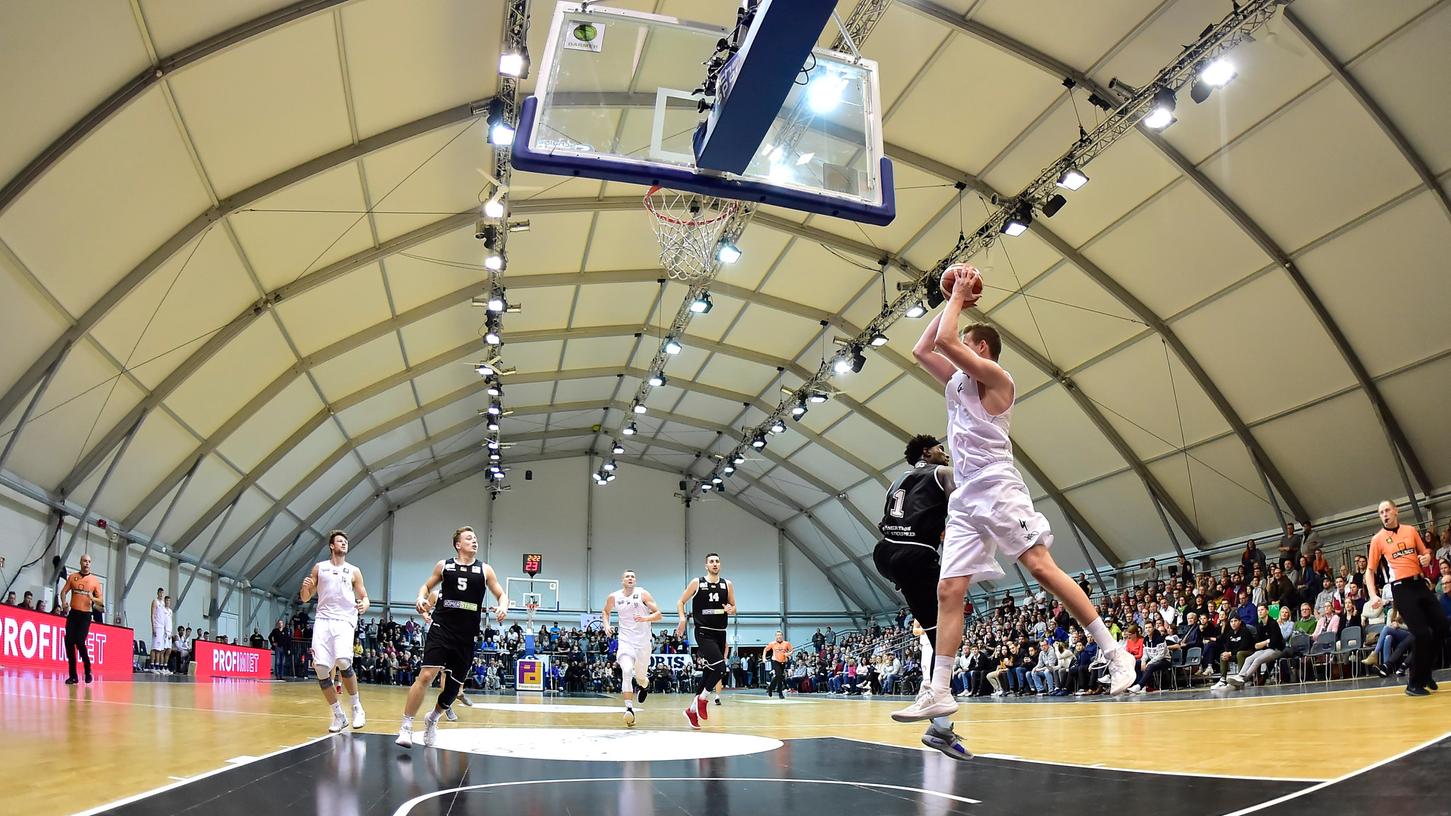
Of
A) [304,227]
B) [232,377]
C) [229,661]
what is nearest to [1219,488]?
[304,227]

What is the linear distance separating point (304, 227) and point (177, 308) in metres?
2.77

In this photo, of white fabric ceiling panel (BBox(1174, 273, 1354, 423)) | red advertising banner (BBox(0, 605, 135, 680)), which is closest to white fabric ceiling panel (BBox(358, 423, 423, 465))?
red advertising banner (BBox(0, 605, 135, 680))

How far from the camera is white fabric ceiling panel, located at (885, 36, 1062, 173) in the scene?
14.4 m

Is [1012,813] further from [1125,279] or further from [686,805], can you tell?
[1125,279]

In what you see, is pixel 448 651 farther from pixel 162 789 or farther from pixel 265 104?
pixel 265 104

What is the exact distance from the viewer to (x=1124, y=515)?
2300 cm

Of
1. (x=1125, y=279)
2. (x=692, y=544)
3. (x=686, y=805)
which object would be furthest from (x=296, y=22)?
(x=692, y=544)

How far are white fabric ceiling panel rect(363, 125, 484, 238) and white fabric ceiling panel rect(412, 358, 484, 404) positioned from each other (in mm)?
7644

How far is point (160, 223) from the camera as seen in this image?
46.2 feet

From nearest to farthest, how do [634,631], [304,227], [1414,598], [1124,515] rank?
[1414,598] → [634,631] → [304,227] → [1124,515]

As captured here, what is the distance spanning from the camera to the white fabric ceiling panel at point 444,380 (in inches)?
969

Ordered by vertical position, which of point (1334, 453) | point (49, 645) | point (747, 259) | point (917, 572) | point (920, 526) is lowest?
point (49, 645)

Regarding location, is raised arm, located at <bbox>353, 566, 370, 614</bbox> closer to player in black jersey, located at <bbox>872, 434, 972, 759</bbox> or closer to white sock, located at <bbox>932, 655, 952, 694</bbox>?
player in black jersey, located at <bbox>872, 434, 972, 759</bbox>

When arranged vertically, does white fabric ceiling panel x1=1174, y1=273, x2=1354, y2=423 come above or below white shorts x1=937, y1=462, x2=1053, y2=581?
above
